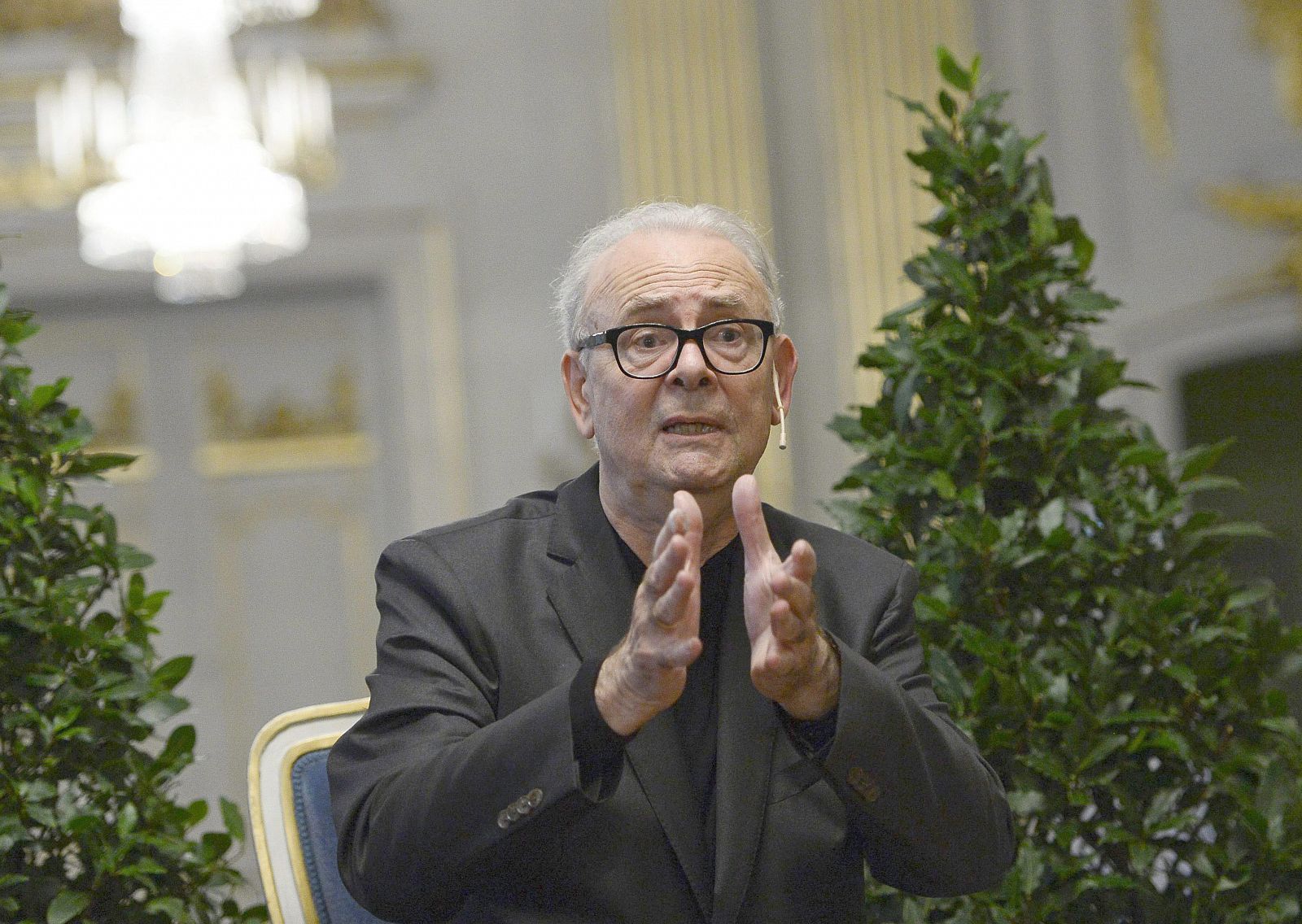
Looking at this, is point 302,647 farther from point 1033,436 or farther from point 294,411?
point 1033,436

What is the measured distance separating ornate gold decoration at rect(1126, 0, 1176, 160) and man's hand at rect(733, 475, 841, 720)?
17.0 ft

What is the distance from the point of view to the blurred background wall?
619 cm

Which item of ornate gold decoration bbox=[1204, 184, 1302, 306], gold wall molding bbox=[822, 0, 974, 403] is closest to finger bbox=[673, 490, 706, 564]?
gold wall molding bbox=[822, 0, 974, 403]

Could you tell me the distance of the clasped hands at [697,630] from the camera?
1.44 meters

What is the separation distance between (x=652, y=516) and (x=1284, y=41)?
17.1 feet

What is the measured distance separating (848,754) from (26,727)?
1.22 meters

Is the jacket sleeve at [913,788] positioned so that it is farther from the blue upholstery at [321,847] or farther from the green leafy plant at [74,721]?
the green leafy plant at [74,721]

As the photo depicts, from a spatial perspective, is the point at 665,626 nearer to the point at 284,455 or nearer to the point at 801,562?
the point at 801,562

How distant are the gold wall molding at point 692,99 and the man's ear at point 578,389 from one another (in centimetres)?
447

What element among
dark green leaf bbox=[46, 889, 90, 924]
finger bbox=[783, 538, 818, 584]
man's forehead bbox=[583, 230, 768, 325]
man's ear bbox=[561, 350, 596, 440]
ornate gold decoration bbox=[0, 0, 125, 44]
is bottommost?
dark green leaf bbox=[46, 889, 90, 924]

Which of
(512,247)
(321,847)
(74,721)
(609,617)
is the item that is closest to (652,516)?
(609,617)

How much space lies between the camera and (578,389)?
1962 millimetres

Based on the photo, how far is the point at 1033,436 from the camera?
2330 millimetres

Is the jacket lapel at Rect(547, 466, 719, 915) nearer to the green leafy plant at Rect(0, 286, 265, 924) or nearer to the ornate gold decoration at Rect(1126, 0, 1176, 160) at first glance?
the green leafy plant at Rect(0, 286, 265, 924)
